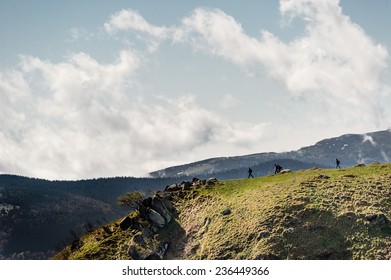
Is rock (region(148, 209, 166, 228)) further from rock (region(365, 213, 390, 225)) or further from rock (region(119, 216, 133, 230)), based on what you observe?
rock (region(365, 213, 390, 225))

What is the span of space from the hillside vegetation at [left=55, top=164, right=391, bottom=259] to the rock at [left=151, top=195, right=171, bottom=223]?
96 centimetres

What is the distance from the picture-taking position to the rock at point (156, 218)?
82812 millimetres

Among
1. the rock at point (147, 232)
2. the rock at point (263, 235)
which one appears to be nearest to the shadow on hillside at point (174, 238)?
the rock at point (147, 232)

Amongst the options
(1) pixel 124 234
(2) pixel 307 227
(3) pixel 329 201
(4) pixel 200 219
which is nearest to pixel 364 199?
(3) pixel 329 201

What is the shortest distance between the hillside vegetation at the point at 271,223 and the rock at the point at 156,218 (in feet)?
3.02

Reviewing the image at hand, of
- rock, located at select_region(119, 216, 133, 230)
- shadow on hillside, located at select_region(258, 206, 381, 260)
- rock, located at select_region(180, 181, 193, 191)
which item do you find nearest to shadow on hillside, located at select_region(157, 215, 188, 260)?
rock, located at select_region(119, 216, 133, 230)

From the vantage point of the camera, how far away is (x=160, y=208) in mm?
85812

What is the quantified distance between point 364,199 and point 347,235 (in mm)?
9763

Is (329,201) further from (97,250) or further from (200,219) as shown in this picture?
(97,250)

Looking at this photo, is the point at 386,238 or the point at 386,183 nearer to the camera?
the point at 386,238

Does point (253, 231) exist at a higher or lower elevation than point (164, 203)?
lower
